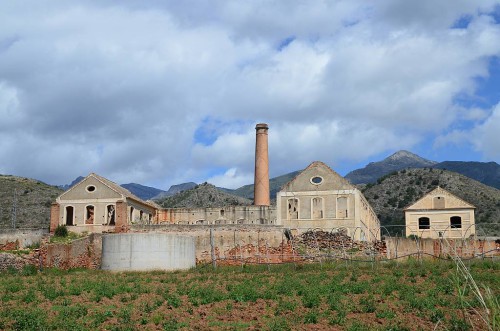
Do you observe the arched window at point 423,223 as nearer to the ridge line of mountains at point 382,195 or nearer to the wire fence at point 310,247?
the wire fence at point 310,247

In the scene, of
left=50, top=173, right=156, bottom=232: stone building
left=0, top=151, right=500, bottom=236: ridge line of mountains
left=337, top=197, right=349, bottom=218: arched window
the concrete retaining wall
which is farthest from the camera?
left=0, top=151, right=500, bottom=236: ridge line of mountains

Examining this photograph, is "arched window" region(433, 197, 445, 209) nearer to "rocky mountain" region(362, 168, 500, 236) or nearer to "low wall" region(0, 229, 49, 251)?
"rocky mountain" region(362, 168, 500, 236)

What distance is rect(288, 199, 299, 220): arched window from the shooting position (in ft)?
166

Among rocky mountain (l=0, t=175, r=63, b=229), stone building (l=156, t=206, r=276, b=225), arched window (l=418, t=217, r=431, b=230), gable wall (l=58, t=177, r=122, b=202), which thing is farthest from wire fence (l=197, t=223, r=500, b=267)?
rocky mountain (l=0, t=175, r=63, b=229)

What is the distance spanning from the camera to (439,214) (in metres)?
55.6

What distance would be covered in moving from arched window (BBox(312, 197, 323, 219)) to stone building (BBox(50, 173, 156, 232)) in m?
14.7

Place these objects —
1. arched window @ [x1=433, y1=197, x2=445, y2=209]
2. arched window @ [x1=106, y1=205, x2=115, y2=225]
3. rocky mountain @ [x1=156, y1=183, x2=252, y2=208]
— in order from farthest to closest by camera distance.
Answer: rocky mountain @ [x1=156, y1=183, x2=252, y2=208] → arched window @ [x1=433, y1=197, x2=445, y2=209] → arched window @ [x1=106, y1=205, x2=115, y2=225]

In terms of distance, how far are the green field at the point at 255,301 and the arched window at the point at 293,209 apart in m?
21.0

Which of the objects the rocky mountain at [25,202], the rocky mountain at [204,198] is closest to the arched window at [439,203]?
the rocky mountain at [204,198]

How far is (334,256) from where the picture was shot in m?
36.2

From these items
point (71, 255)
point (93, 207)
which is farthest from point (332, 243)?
point (93, 207)

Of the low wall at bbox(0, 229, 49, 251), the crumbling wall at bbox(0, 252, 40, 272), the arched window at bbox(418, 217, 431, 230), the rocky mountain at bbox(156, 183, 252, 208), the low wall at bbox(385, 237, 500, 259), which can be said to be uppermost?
the rocky mountain at bbox(156, 183, 252, 208)

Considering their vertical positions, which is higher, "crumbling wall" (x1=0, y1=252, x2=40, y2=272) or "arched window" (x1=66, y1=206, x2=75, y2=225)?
"arched window" (x1=66, y1=206, x2=75, y2=225)

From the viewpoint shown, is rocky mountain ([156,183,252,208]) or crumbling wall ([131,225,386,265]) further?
rocky mountain ([156,183,252,208])
